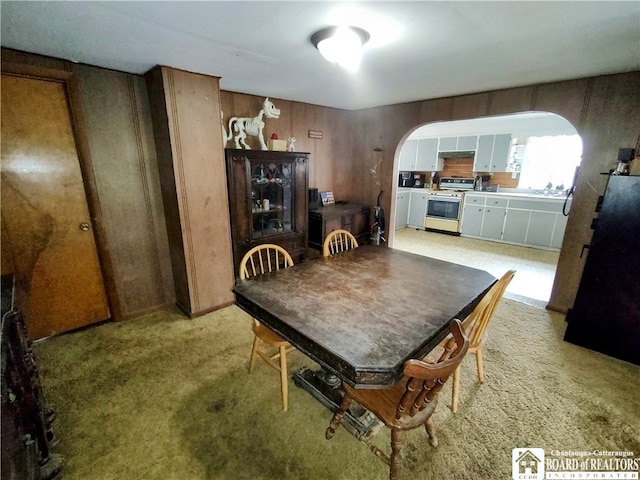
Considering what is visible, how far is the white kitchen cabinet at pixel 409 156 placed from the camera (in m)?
6.43

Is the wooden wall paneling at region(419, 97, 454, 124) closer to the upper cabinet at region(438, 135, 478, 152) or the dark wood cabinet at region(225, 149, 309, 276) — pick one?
the dark wood cabinet at region(225, 149, 309, 276)

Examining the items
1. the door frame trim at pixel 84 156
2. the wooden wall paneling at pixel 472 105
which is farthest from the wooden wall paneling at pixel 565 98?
the door frame trim at pixel 84 156

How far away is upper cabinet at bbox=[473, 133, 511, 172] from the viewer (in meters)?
5.24

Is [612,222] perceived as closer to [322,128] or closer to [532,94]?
[532,94]

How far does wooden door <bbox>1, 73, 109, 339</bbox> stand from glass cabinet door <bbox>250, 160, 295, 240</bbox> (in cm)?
147

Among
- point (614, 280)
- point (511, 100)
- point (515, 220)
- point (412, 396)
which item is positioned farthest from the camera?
point (515, 220)

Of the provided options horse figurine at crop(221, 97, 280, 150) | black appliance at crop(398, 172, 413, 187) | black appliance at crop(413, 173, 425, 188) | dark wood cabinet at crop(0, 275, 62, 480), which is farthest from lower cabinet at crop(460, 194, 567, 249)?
dark wood cabinet at crop(0, 275, 62, 480)

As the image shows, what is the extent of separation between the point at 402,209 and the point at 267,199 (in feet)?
14.1

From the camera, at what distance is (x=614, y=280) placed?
7.20ft

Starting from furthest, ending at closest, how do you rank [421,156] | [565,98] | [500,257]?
[421,156], [500,257], [565,98]

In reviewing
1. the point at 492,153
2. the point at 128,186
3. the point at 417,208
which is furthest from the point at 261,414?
the point at 492,153

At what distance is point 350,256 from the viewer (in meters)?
2.30

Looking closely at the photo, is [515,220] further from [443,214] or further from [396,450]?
[396,450]

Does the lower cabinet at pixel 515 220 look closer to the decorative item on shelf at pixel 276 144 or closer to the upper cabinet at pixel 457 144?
the upper cabinet at pixel 457 144
